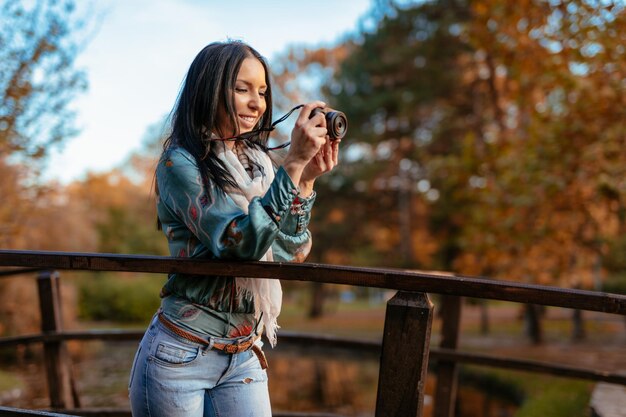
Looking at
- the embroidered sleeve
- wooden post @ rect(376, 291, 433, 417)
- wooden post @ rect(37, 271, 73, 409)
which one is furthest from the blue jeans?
wooden post @ rect(37, 271, 73, 409)

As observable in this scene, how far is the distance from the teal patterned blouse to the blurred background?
10.8 inches

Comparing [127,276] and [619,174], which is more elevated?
[619,174]

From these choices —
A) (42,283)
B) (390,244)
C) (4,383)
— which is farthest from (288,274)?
(390,244)

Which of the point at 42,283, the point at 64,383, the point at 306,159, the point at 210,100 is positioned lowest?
the point at 64,383

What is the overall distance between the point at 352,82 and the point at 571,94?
14.7 m

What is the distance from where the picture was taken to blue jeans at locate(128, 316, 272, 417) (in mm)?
1722

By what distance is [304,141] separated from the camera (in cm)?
172

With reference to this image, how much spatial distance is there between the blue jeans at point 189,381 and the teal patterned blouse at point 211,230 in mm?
60

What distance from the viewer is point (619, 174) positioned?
7.65m

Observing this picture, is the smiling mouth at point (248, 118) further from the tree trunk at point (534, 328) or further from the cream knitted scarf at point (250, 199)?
the tree trunk at point (534, 328)

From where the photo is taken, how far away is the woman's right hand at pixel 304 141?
5.62 feet

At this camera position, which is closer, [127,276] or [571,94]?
[571,94]

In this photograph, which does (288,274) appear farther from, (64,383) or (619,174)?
(619,174)

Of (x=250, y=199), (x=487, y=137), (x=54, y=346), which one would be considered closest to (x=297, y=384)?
(x=487, y=137)
